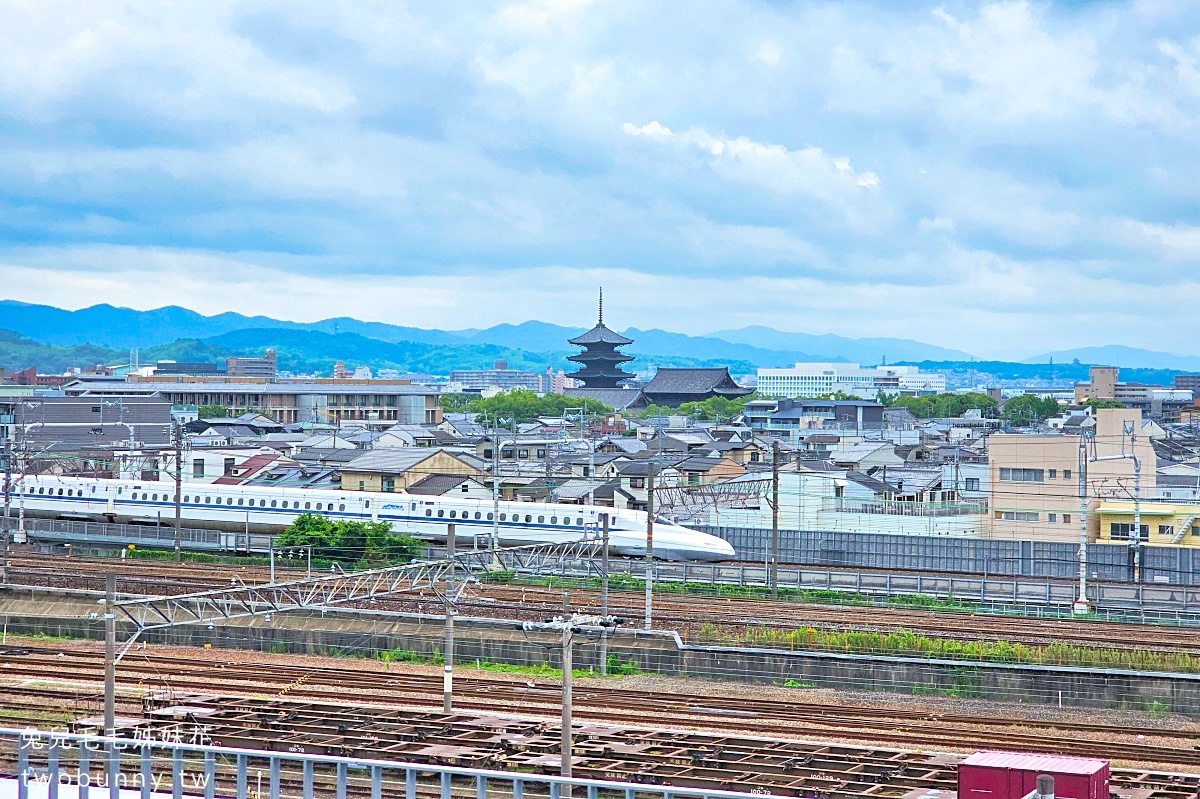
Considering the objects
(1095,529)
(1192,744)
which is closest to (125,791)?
(1192,744)

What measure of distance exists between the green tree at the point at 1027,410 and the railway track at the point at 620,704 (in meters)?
98.7

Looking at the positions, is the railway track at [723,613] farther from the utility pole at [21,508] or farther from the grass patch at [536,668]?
the utility pole at [21,508]

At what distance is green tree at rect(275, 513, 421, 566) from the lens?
3781cm

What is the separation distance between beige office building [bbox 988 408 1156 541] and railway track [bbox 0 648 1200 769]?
64.8 feet

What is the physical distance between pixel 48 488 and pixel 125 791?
39633 mm

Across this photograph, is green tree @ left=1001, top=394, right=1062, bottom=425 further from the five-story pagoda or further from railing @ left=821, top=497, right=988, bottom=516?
railing @ left=821, top=497, right=988, bottom=516

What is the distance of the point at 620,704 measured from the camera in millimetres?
22844

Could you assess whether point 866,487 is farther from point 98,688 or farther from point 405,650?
point 98,688

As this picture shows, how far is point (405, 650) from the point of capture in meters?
28.2

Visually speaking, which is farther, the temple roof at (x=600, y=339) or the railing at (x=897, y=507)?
the temple roof at (x=600, y=339)

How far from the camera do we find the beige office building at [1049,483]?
41.1 metres

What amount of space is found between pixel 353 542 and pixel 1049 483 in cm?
2069

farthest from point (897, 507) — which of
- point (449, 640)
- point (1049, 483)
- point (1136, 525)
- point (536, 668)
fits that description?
point (449, 640)

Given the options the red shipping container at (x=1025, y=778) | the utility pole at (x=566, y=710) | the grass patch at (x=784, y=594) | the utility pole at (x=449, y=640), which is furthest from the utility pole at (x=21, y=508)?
the red shipping container at (x=1025, y=778)
